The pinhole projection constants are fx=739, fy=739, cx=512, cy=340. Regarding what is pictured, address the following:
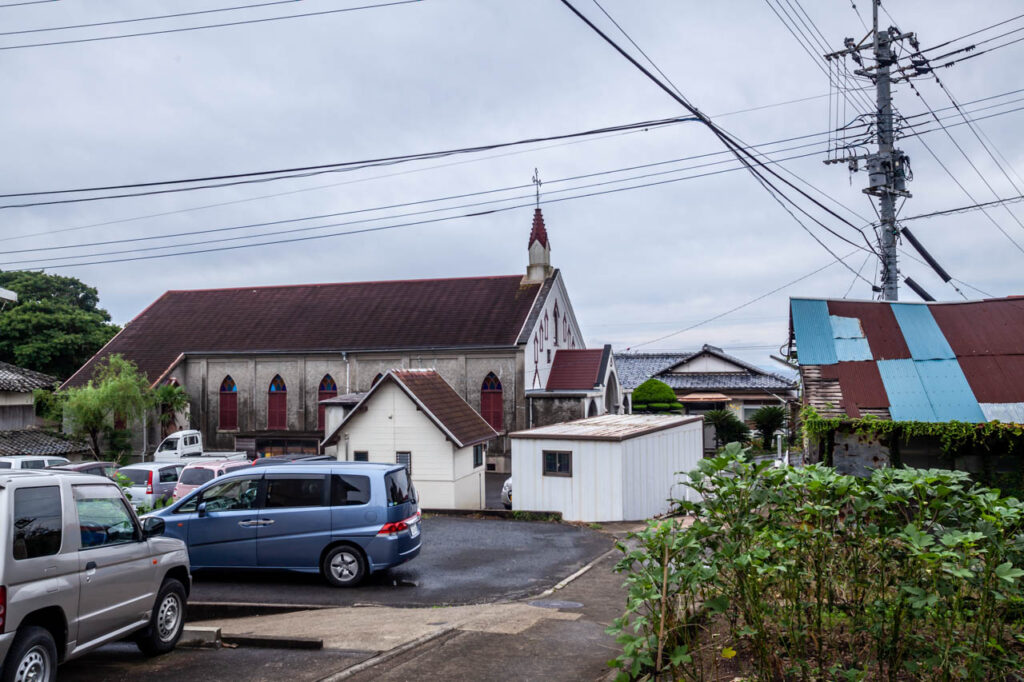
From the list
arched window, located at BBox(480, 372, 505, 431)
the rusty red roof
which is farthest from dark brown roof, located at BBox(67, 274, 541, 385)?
the rusty red roof

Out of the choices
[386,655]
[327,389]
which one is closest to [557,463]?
[386,655]

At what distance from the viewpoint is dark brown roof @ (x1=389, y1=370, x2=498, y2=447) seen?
899 inches

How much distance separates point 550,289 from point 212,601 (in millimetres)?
31165

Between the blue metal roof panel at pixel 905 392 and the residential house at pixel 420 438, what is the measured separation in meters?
12.6

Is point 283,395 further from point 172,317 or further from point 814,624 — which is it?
point 814,624

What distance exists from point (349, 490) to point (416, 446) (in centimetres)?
1051

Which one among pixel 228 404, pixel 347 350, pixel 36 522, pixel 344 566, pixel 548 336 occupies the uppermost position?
pixel 548 336

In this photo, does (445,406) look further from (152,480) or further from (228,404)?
(228,404)

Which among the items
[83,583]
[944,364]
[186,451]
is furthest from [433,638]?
[186,451]

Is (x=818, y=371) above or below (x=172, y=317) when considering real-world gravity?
below

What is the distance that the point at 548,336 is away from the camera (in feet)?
135

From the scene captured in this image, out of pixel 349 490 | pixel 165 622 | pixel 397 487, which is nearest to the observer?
pixel 165 622

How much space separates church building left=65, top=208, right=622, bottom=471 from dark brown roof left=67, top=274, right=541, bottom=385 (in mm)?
82

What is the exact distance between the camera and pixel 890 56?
18.1 meters
